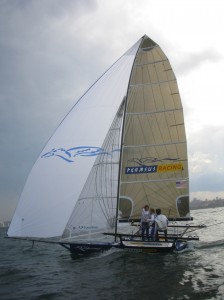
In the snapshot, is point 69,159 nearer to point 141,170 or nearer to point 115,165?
point 115,165

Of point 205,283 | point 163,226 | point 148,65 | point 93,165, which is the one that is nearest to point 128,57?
point 148,65

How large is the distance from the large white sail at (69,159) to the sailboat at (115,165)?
43 millimetres

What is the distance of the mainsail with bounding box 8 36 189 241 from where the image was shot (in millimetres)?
14141

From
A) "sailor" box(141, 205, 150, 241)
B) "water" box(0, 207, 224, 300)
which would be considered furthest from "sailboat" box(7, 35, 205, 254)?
"water" box(0, 207, 224, 300)

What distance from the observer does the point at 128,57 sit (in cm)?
1770

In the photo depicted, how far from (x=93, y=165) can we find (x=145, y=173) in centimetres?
312

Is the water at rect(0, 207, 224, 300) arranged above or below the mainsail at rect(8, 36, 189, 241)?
below

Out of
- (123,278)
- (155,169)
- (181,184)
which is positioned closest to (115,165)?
(155,169)

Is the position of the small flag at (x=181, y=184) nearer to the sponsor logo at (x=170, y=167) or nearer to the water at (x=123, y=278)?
the sponsor logo at (x=170, y=167)

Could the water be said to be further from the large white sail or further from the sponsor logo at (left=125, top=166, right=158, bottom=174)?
the sponsor logo at (left=125, top=166, right=158, bottom=174)

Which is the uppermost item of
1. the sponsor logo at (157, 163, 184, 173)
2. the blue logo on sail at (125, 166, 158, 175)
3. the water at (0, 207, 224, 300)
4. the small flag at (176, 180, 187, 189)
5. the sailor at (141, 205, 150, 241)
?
the sponsor logo at (157, 163, 184, 173)

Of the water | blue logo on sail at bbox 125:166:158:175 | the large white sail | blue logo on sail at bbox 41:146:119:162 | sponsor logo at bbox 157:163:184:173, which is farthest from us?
sponsor logo at bbox 157:163:184:173

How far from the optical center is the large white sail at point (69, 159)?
13.7 m

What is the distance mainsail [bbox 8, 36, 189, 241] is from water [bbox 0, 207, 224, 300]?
1675 mm
